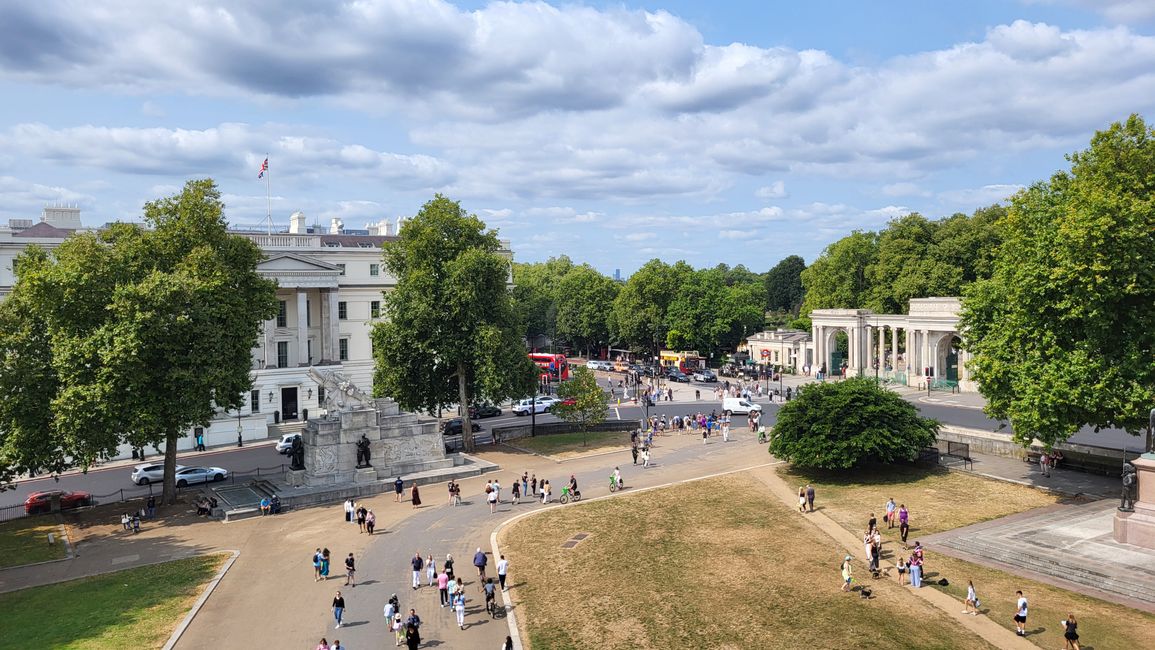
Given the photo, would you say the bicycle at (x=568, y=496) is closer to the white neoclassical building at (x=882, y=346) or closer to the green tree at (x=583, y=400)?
the green tree at (x=583, y=400)

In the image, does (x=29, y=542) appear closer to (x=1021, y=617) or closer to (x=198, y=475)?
(x=198, y=475)

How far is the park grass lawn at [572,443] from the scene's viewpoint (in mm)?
47906

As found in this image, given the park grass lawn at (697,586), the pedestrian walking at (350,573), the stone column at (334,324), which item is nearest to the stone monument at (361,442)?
the park grass lawn at (697,586)

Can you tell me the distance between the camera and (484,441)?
52.4 m

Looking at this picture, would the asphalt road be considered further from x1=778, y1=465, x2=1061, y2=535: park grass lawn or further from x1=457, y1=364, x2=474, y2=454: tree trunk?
x1=778, y1=465, x2=1061, y2=535: park grass lawn

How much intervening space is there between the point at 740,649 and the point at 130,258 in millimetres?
33829

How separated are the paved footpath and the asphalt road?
9509mm

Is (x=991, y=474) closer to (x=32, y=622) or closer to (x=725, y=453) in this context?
(x=725, y=453)

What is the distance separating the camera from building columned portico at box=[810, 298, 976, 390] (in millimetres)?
70250

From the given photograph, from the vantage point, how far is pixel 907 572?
25391 millimetres

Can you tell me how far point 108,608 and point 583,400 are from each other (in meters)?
29.6

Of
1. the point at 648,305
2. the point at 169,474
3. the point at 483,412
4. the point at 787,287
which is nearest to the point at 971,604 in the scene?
the point at 169,474

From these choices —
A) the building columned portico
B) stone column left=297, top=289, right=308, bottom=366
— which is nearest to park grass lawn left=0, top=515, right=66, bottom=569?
stone column left=297, top=289, right=308, bottom=366

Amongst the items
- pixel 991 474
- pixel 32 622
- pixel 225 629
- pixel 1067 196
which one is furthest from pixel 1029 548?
pixel 32 622
